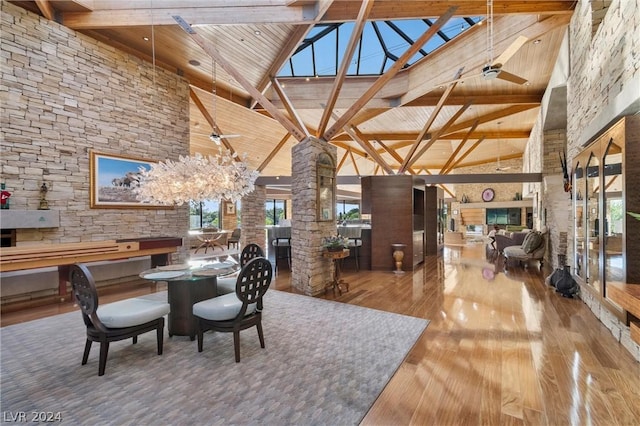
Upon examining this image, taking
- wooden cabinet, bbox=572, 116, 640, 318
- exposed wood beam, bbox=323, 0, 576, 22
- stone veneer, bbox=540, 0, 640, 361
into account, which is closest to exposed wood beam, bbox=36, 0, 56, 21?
exposed wood beam, bbox=323, 0, 576, 22

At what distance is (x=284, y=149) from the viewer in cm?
1210

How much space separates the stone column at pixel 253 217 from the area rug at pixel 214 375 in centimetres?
687

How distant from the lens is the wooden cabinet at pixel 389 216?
7371 mm

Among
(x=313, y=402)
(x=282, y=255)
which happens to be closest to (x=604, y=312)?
(x=313, y=402)

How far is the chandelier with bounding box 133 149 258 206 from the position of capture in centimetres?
379

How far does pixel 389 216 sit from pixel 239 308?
526 centimetres

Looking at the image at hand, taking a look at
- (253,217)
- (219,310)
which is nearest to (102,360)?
(219,310)

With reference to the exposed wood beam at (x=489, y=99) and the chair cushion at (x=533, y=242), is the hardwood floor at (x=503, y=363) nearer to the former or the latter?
the chair cushion at (x=533, y=242)

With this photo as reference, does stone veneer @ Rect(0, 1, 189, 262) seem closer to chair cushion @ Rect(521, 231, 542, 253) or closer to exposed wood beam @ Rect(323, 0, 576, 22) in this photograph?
exposed wood beam @ Rect(323, 0, 576, 22)

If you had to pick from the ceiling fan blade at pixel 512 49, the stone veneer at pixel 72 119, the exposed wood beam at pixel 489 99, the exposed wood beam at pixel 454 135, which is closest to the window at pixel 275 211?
the exposed wood beam at pixel 454 135

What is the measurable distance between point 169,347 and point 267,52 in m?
5.99

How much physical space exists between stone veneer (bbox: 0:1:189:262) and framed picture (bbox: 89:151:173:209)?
0.11 meters

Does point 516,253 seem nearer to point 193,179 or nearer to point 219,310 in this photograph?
point 219,310

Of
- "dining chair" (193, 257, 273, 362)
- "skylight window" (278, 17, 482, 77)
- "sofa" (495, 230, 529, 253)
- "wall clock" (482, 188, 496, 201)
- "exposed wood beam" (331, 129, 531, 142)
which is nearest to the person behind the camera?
"dining chair" (193, 257, 273, 362)
